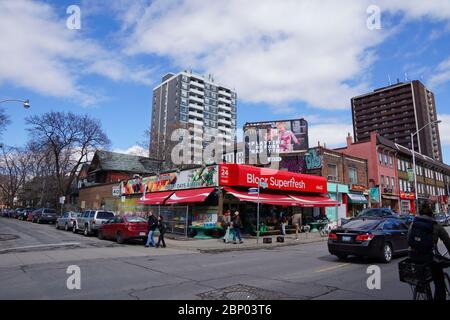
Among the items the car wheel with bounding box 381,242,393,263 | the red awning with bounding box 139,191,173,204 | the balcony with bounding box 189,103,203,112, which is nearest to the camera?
the car wheel with bounding box 381,242,393,263

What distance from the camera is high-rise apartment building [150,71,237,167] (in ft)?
381

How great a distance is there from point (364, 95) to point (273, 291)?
140035 millimetres

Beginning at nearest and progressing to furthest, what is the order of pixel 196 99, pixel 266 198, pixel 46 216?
pixel 266 198 → pixel 46 216 → pixel 196 99

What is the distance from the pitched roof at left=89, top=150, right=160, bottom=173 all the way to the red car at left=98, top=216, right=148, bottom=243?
29.8m

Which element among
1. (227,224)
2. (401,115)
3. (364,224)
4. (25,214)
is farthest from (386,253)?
(401,115)

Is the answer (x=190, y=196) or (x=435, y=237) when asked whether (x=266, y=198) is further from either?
(x=435, y=237)

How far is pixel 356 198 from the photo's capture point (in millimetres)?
35688

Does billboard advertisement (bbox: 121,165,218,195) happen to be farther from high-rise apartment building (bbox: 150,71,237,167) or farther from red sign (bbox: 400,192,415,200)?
high-rise apartment building (bbox: 150,71,237,167)

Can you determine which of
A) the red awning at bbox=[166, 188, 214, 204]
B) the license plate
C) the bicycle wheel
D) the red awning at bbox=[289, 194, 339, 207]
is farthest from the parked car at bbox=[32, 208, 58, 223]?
the bicycle wheel

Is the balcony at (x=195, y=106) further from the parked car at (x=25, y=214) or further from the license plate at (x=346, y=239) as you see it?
the license plate at (x=346, y=239)

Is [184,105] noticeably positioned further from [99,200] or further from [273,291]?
[273,291]

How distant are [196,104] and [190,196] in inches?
3885
